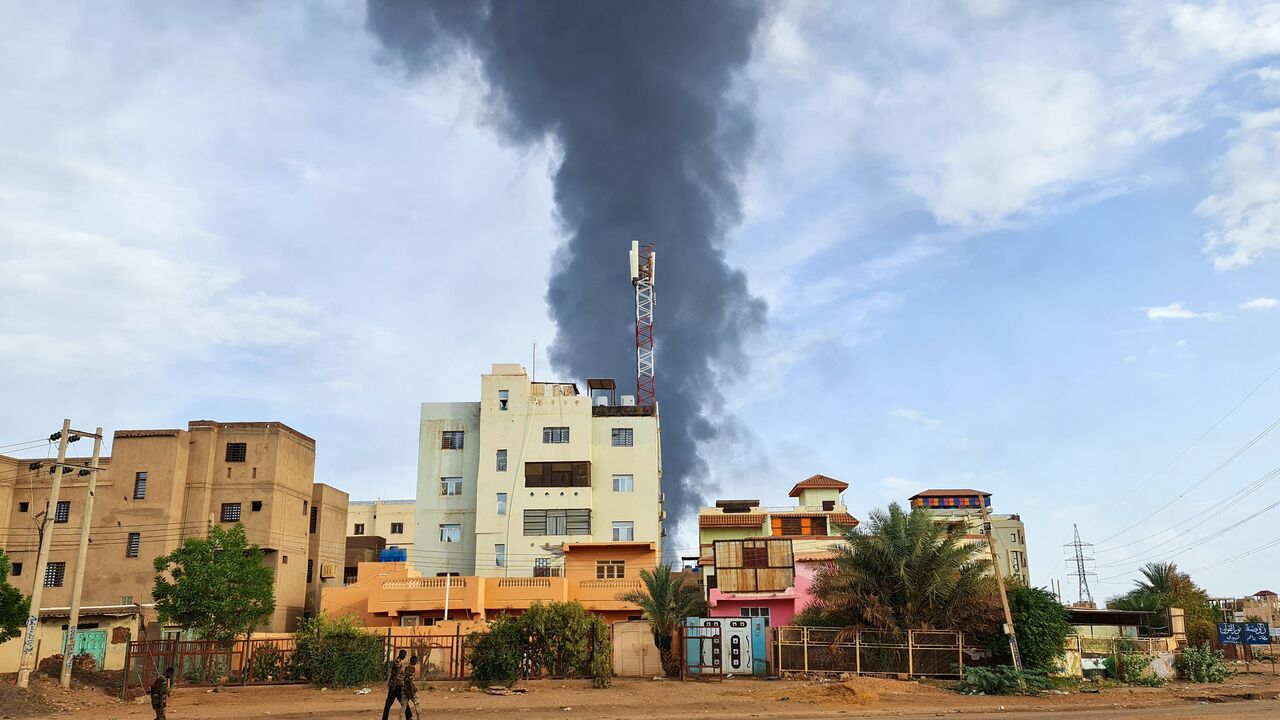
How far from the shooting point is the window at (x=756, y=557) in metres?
50.2

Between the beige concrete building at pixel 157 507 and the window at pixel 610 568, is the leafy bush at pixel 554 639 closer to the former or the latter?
the window at pixel 610 568

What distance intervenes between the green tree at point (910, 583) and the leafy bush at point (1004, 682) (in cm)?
230

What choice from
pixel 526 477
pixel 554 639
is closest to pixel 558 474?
pixel 526 477

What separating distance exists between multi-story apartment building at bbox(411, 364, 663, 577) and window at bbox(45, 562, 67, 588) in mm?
21939

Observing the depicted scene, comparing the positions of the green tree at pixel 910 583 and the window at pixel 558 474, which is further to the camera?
the window at pixel 558 474

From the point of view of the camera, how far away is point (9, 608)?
43.2 metres

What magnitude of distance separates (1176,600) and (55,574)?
2707 inches

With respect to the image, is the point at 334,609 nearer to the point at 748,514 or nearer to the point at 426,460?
the point at 426,460

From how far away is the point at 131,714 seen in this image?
33.0 meters

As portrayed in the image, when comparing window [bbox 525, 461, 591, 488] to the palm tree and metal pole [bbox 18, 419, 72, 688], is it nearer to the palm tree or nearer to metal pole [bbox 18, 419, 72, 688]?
the palm tree

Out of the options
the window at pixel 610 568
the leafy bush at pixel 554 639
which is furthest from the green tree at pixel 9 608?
the window at pixel 610 568

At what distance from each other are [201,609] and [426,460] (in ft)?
106

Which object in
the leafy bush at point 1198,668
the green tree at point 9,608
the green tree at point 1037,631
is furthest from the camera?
the green tree at point 9,608

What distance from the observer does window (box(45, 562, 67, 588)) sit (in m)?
61.9
